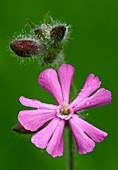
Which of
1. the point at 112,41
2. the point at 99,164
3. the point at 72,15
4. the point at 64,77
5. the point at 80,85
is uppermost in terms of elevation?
the point at 72,15

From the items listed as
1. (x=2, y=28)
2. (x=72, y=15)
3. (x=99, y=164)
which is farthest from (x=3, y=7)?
(x=99, y=164)

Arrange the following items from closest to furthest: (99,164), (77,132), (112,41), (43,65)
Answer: (77,132)
(43,65)
(99,164)
(112,41)

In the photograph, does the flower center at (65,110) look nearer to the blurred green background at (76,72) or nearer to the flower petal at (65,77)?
the flower petal at (65,77)

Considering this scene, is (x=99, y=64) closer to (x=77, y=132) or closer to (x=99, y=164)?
(x=99, y=164)

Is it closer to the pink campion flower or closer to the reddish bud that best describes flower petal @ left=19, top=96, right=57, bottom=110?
the pink campion flower

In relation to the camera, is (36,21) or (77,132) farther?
(36,21)

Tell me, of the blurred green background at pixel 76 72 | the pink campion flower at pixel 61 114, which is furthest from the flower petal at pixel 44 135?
the blurred green background at pixel 76 72
